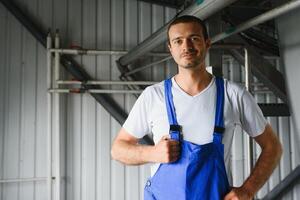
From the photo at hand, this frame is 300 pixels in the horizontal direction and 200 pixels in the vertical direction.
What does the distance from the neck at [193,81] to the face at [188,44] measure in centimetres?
2

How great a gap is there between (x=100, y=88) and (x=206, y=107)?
190cm

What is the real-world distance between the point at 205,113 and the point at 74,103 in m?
1.91

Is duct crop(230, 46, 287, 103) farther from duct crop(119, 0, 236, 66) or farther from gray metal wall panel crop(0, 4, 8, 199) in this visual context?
gray metal wall panel crop(0, 4, 8, 199)

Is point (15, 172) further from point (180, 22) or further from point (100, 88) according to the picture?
point (180, 22)

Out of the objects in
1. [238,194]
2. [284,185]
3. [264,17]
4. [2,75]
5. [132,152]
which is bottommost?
[284,185]

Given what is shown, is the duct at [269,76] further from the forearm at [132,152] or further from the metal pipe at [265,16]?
the forearm at [132,152]

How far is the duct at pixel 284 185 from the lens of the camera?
2.86 metres

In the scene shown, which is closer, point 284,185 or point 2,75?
point 2,75

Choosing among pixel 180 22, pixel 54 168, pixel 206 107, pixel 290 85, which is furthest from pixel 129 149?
pixel 54 168

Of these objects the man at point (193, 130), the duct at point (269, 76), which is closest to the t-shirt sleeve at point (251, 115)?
the man at point (193, 130)

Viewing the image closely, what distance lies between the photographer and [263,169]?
936 mm

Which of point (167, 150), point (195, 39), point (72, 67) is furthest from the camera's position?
point (72, 67)

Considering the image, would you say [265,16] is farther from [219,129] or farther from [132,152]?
[132,152]

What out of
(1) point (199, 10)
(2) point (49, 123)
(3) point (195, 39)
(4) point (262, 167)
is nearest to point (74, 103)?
(2) point (49, 123)
